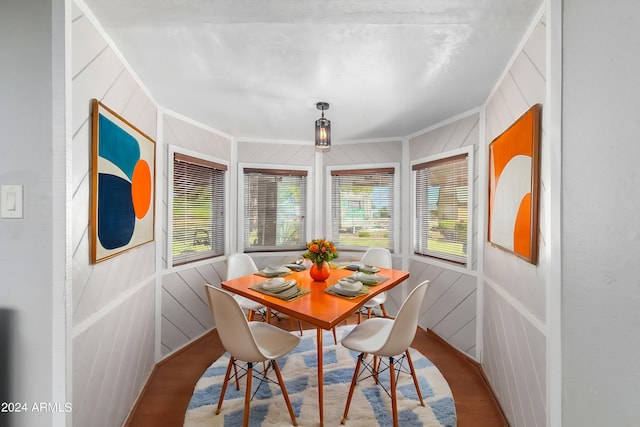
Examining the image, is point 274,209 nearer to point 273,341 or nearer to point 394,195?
point 394,195

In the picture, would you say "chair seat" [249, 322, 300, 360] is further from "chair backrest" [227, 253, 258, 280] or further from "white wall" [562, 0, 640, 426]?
"white wall" [562, 0, 640, 426]

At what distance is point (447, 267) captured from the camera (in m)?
2.88

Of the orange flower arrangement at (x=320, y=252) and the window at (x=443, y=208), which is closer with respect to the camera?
the orange flower arrangement at (x=320, y=252)

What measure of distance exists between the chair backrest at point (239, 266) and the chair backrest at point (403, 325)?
170cm

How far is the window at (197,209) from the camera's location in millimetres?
2791

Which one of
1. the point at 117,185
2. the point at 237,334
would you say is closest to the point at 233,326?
the point at 237,334

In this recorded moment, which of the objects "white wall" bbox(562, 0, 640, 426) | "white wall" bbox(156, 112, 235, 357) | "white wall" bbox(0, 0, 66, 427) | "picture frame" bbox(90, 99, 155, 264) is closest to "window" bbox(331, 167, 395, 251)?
"white wall" bbox(156, 112, 235, 357)

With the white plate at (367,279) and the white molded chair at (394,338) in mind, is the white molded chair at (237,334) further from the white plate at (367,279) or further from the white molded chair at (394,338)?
the white plate at (367,279)

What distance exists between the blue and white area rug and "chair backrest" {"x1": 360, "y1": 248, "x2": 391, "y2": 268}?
101 centimetres

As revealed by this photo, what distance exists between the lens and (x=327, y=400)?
1.98 meters

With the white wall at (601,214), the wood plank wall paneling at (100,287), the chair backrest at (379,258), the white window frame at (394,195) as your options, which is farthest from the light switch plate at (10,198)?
the white window frame at (394,195)

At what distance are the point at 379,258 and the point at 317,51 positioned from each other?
224 centimetres

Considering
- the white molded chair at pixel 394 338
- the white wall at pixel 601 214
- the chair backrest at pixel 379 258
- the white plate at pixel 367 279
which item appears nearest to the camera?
the white wall at pixel 601 214

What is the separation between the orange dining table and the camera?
1.64 metres
